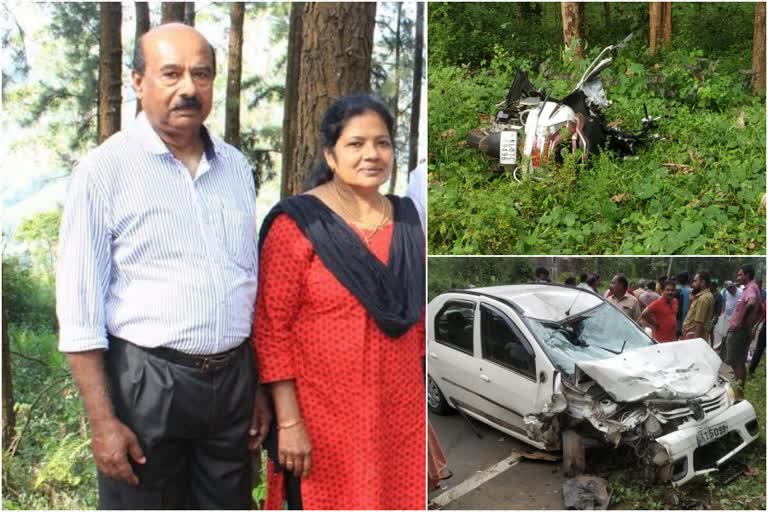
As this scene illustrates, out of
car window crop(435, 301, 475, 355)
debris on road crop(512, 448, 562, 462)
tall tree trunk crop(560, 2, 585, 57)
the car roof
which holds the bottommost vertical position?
debris on road crop(512, 448, 562, 462)

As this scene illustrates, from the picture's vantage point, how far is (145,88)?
2969 millimetres

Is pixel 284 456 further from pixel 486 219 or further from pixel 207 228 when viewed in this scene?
pixel 486 219

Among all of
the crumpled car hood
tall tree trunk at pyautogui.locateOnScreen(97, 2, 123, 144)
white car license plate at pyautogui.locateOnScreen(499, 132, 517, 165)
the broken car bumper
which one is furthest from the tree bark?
tall tree trunk at pyautogui.locateOnScreen(97, 2, 123, 144)

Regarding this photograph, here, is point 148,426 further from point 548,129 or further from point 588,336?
point 548,129

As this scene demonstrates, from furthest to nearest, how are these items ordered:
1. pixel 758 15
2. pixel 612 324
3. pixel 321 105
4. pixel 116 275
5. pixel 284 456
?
pixel 758 15
pixel 612 324
pixel 321 105
pixel 284 456
pixel 116 275

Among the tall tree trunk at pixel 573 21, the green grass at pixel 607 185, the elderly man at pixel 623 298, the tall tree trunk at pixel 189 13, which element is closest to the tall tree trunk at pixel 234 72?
the tall tree trunk at pixel 189 13

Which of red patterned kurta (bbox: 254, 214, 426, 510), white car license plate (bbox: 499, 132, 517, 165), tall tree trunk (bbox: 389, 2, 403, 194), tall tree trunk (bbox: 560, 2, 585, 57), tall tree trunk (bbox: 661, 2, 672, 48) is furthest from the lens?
tall tree trunk (bbox: 661, 2, 672, 48)

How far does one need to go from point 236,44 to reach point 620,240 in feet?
6.29

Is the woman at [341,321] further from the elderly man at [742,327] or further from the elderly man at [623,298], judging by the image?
the elderly man at [742,327]

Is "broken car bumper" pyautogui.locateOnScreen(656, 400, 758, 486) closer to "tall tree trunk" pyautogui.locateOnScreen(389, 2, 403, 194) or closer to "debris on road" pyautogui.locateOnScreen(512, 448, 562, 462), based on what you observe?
"debris on road" pyautogui.locateOnScreen(512, 448, 562, 462)

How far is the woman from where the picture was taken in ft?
10.1

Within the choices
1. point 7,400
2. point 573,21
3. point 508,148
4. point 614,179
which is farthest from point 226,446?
point 573,21

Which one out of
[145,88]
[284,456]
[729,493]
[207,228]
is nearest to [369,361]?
[284,456]

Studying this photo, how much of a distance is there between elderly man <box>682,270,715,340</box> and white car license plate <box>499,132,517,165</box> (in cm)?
103
